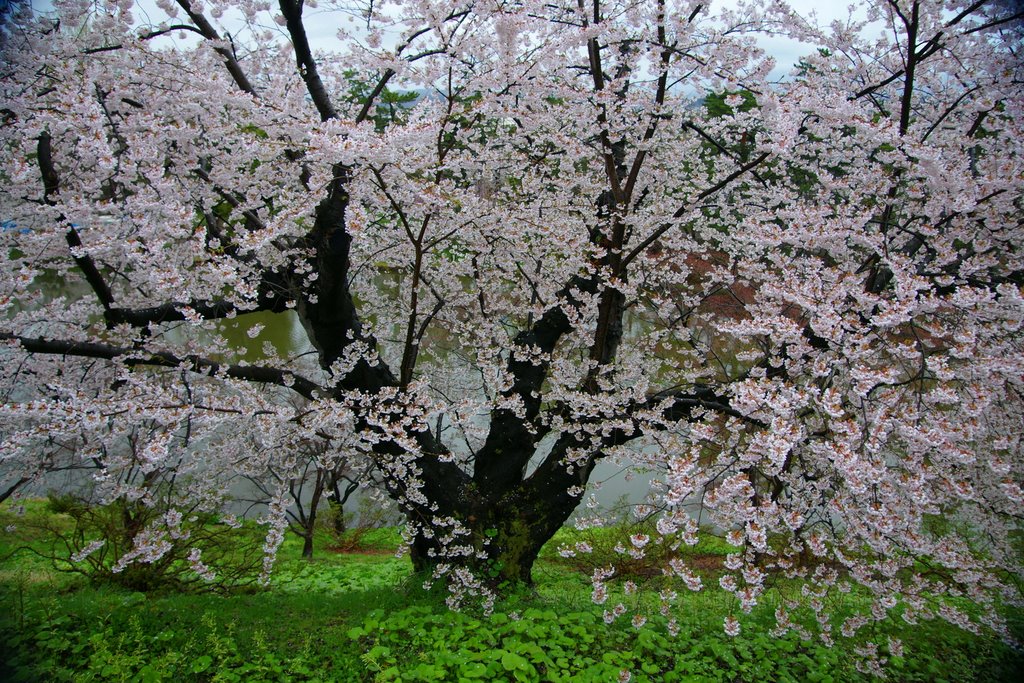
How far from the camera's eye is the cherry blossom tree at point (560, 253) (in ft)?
11.0

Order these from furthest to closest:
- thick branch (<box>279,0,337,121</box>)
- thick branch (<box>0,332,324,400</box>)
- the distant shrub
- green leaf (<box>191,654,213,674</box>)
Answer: the distant shrub → thick branch (<box>0,332,324,400</box>) → thick branch (<box>279,0,337,121</box>) → green leaf (<box>191,654,213,674</box>)

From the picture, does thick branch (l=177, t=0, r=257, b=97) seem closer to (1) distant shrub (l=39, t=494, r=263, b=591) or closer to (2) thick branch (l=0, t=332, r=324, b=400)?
(2) thick branch (l=0, t=332, r=324, b=400)

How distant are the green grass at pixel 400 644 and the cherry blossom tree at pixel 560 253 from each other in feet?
1.01

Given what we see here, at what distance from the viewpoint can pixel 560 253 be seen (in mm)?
5367

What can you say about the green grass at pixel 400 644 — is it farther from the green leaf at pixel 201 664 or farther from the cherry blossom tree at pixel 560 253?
the cherry blossom tree at pixel 560 253

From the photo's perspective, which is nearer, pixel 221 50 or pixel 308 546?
pixel 221 50

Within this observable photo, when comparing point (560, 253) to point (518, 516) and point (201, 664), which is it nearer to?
point (518, 516)

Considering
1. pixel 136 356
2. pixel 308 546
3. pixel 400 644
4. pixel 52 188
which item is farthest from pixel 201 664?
pixel 308 546

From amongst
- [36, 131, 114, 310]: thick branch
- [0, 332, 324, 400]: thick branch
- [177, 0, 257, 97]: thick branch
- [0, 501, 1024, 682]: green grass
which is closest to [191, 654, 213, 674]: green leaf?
[0, 501, 1024, 682]: green grass

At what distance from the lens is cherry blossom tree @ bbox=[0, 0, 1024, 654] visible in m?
3.35

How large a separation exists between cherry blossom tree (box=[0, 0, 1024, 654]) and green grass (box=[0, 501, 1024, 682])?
309mm

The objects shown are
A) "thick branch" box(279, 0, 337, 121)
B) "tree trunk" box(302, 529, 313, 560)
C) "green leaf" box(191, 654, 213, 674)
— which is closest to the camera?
"green leaf" box(191, 654, 213, 674)

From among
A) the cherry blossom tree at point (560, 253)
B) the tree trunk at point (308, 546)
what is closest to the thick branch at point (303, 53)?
the cherry blossom tree at point (560, 253)

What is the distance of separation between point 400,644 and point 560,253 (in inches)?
138
